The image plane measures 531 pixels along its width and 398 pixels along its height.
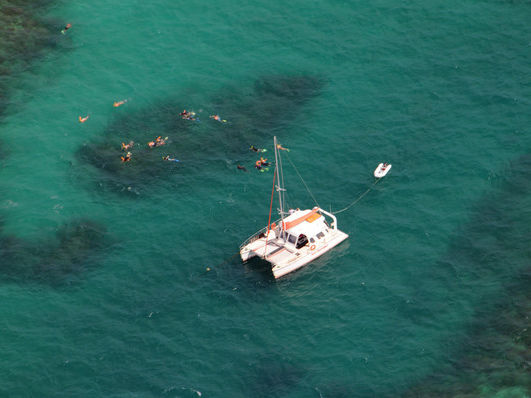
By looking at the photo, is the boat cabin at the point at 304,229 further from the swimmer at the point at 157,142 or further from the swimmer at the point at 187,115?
the swimmer at the point at 187,115

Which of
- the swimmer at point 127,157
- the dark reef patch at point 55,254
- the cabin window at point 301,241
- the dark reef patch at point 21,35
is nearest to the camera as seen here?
the dark reef patch at point 55,254

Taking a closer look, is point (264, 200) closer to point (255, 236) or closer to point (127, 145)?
point (255, 236)

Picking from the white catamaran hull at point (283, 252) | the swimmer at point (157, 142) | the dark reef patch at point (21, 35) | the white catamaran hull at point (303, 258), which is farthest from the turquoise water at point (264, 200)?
the dark reef patch at point (21, 35)

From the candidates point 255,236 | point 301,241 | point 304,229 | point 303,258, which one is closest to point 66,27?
point 255,236

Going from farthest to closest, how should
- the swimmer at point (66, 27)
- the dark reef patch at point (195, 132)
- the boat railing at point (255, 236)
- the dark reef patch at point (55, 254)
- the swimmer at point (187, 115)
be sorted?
1. the swimmer at point (66, 27)
2. the swimmer at point (187, 115)
3. the dark reef patch at point (195, 132)
4. the boat railing at point (255, 236)
5. the dark reef patch at point (55, 254)

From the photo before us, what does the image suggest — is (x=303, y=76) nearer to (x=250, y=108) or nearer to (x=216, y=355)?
(x=250, y=108)

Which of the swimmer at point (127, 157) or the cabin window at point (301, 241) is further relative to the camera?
the swimmer at point (127, 157)

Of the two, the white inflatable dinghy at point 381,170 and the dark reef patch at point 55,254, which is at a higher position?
the white inflatable dinghy at point 381,170

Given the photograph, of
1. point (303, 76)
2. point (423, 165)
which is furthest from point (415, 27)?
point (423, 165)
